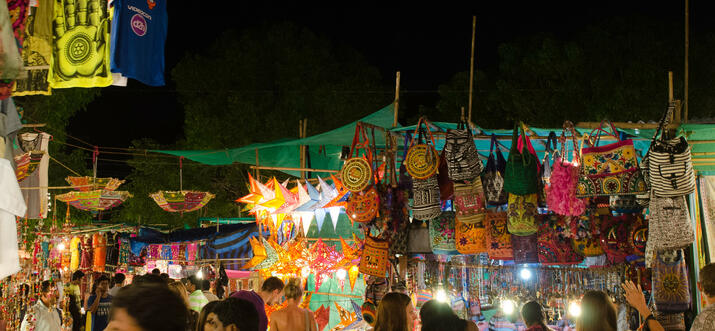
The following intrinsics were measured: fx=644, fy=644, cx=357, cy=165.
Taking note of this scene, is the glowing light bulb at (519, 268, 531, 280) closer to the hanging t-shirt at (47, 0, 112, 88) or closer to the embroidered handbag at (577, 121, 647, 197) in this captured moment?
the embroidered handbag at (577, 121, 647, 197)

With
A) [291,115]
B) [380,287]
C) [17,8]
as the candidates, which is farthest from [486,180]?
[291,115]

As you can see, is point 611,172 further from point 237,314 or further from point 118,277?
point 118,277

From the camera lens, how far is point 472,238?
608 cm

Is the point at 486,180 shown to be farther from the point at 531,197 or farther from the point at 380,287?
the point at 380,287

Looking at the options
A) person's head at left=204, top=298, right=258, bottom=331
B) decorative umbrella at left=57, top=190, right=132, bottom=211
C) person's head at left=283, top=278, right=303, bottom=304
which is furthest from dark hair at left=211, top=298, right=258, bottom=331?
decorative umbrella at left=57, top=190, right=132, bottom=211

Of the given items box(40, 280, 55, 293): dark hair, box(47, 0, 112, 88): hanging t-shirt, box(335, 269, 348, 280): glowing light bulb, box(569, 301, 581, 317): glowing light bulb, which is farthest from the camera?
box(40, 280, 55, 293): dark hair

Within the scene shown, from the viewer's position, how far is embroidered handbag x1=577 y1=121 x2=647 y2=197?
5191 millimetres

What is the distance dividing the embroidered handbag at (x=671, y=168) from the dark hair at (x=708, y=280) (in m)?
1.06

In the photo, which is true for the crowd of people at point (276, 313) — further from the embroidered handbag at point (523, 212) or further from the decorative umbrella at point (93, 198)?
the decorative umbrella at point (93, 198)

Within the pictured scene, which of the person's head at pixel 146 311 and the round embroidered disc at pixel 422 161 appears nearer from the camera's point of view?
the person's head at pixel 146 311

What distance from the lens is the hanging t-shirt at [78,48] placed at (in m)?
4.78

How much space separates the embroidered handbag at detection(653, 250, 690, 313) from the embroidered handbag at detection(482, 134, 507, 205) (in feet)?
4.55

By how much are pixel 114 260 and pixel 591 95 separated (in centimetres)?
1856

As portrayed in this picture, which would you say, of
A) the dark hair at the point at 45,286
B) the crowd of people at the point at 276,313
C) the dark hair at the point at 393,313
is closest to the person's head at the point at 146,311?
the crowd of people at the point at 276,313
